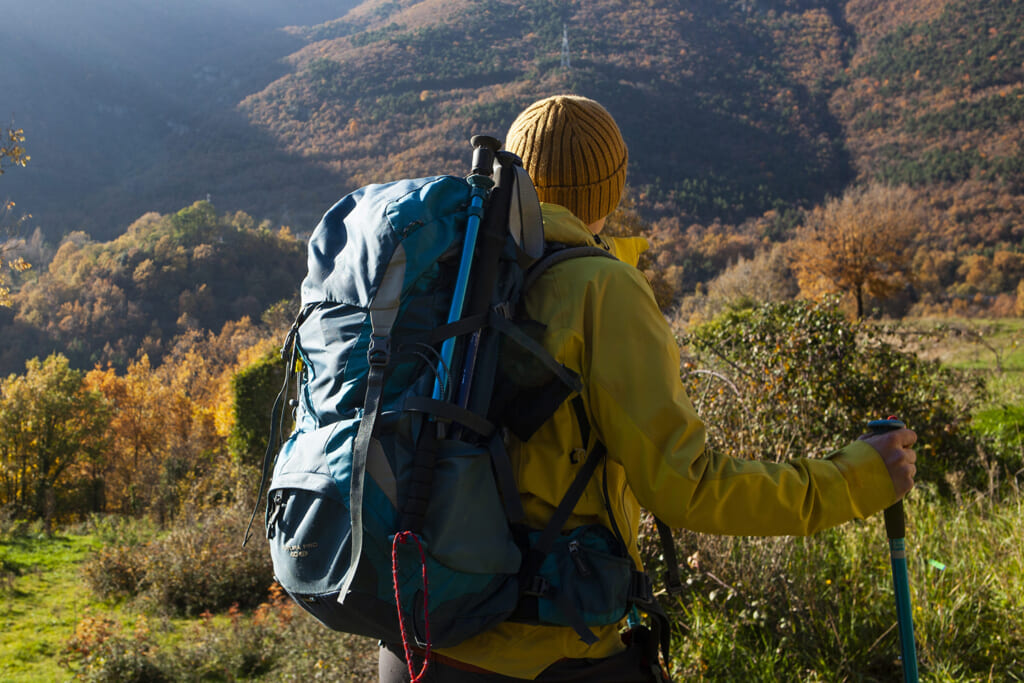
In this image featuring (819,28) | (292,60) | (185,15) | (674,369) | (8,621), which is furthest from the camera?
(185,15)

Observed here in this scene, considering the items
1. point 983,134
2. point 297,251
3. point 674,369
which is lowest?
point 297,251

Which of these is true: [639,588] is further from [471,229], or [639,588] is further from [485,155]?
[485,155]

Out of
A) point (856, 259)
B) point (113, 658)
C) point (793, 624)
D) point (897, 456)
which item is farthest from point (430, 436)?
point (856, 259)

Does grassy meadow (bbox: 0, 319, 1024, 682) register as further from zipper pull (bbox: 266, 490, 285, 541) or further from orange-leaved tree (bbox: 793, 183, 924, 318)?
orange-leaved tree (bbox: 793, 183, 924, 318)

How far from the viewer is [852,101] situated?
74000 mm

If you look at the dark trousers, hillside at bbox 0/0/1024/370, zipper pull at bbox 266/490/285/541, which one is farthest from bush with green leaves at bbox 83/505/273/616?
hillside at bbox 0/0/1024/370

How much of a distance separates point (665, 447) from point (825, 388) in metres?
4.50

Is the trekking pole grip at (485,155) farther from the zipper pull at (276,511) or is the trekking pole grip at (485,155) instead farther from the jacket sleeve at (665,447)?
the zipper pull at (276,511)

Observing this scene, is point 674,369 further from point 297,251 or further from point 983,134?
point 983,134

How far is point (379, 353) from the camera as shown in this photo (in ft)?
3.51

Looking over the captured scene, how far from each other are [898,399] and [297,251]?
212ft

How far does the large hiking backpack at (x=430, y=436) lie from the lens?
3.46 feet

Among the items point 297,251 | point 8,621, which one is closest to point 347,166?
point 297,251

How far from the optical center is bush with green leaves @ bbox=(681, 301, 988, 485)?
4707 millimetres
